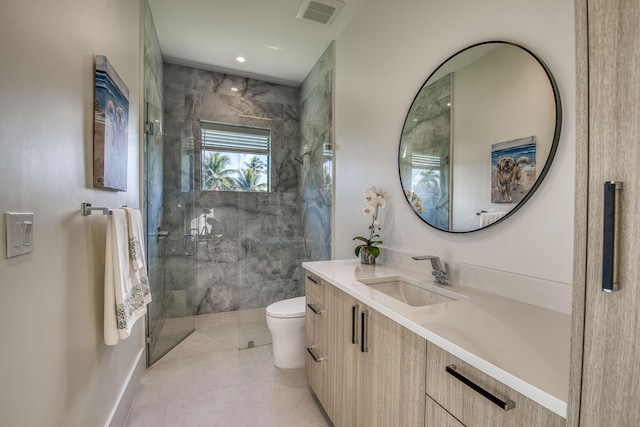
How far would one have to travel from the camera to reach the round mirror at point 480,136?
1.06m

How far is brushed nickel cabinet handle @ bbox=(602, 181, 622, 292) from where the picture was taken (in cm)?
43

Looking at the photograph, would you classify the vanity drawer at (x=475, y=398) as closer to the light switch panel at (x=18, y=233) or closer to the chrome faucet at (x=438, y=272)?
the chrome faucet at (x=438, y=272)

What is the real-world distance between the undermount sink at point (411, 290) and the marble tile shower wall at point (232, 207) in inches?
53.0

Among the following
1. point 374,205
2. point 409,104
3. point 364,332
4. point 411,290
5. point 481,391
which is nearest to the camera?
point 481,391

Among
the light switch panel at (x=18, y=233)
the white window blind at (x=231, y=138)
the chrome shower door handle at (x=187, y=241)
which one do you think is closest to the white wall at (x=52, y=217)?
the light switch panel at (x=18, y=233)

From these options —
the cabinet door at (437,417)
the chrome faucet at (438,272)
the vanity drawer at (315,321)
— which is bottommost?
the vanity drawer at (315,321)

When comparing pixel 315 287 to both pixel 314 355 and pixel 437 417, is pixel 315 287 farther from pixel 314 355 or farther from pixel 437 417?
pixel 437 417

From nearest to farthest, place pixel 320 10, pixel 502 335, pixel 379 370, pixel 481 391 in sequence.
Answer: pixel 481 391
pixel 502 335
pixel 379 370
pixel 320 10

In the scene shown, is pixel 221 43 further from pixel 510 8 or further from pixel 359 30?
pixel 510 8

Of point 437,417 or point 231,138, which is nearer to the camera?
point 437,417

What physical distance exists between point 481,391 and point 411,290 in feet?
2.66

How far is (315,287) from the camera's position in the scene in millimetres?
1762

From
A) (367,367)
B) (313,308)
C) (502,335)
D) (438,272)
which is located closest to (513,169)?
(438,272)

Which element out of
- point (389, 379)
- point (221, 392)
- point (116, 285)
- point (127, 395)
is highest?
point (116, 285)
